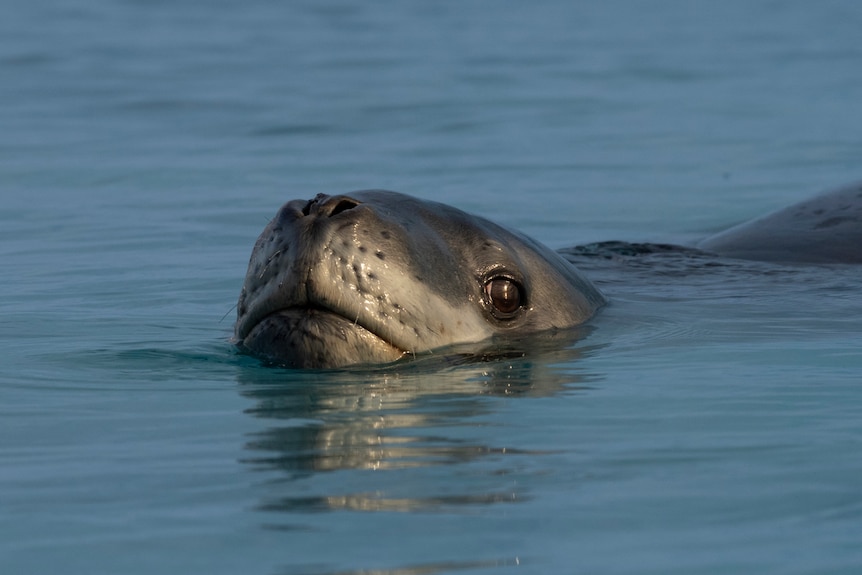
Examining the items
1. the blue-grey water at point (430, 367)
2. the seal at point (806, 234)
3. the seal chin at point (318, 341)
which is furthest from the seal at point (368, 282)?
the seal at point (806, 234)

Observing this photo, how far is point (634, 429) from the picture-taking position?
15.1 feet

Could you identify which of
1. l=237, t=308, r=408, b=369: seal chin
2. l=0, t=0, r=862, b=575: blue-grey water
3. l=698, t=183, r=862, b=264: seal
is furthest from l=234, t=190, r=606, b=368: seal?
l=698, t=183, r=862, b=264: seal

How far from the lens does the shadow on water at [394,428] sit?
386 centimetres

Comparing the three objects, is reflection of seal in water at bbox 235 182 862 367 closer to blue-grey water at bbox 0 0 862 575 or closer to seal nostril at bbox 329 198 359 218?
seal nostril at bbox 329 198 359 218

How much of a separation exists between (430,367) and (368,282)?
15.3 inches

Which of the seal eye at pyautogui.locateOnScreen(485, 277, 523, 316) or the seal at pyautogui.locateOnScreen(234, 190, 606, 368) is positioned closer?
the seal at pyautogui.locateOnScreen(234, 190, 606, 368)

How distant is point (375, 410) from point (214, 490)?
87 cm

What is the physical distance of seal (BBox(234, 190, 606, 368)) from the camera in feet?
16.8

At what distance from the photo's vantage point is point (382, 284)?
5.17 meters

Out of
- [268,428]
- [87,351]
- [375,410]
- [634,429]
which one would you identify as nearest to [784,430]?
[634,429]

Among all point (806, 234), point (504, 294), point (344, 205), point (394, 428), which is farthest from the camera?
point (806, 234)

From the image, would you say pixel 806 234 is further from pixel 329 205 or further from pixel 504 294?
pixel 329 205

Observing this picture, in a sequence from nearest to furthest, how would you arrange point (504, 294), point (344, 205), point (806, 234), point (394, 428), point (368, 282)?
point (394, 428), point (368, 282), point (344, 205), point (504, 294), point (806, 234)

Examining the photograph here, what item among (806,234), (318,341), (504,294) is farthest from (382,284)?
(806,234)
